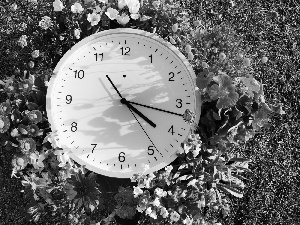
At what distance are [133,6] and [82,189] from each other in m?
0.78

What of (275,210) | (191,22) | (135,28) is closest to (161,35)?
(135,28)

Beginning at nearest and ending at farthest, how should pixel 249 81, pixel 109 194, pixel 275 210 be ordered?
1. pixel 249 81
2. pixel 109 194
3. pixel 275 210

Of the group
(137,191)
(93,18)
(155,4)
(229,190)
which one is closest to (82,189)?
(137,191)

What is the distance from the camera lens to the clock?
234 cm

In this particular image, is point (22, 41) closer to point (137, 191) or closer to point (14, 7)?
point (14, 7)

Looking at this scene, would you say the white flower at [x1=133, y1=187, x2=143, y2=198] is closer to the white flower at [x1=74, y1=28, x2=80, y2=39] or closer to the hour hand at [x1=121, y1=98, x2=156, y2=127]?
the hour hand at [x1=121, y1=98, x2=156, y2=127]

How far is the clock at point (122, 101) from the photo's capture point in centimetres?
234

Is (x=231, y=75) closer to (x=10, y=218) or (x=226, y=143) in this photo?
(x=226, y=143)

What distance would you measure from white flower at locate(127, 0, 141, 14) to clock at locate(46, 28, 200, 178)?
117 millimetres

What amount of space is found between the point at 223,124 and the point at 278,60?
0.61 metres

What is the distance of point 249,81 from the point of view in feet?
7.62

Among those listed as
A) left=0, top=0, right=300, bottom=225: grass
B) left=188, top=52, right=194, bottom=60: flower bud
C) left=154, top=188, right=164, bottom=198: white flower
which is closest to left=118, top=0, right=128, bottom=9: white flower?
left=188, top=52, right=194, bottom=60: flower bud

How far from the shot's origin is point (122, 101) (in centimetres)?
235

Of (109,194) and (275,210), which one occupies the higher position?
(109,194)
